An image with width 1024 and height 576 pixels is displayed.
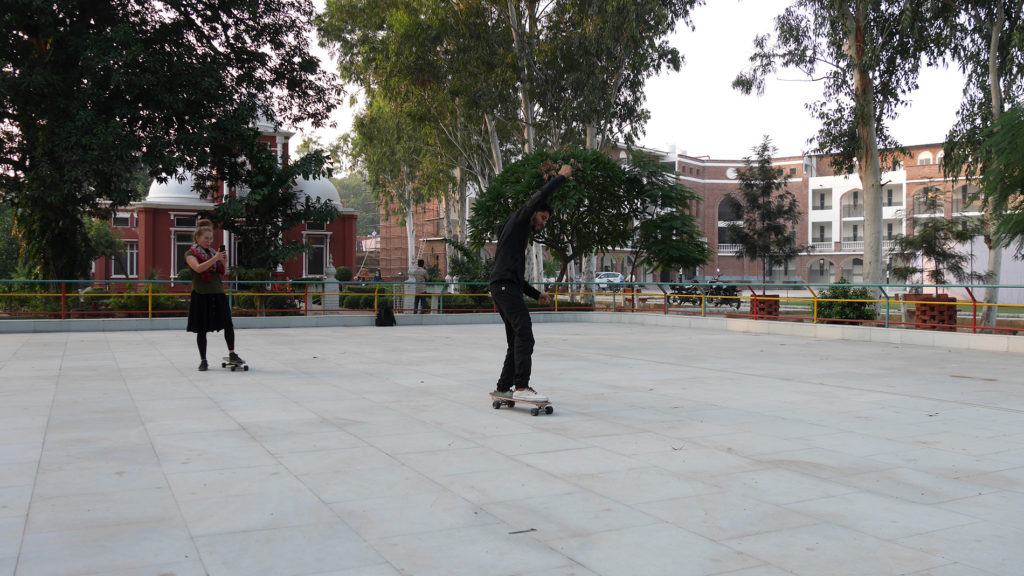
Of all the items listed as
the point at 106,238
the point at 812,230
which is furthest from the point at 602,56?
the point at 812,230

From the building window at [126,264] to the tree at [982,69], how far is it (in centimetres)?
3753

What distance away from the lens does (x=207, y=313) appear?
9.77 metres

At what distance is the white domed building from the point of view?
35.8 m

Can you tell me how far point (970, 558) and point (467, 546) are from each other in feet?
7.17

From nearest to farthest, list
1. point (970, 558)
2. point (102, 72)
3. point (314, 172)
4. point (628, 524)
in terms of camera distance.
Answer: point (970, 558) < point (628, 524) < point (102, 72) < point (314, 172)

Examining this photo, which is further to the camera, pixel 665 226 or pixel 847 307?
pixel 665 226

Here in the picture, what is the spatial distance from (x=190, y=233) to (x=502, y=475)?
117 feet

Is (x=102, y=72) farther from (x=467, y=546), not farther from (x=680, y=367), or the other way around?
(x=467, y=546)

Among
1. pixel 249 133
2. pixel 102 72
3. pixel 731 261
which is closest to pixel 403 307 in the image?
pixel 249 133

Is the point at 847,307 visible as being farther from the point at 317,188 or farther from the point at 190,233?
the point at 190,233

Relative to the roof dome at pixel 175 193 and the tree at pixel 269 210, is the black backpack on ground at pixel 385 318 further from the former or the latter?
the roof dome at pixel 175 193

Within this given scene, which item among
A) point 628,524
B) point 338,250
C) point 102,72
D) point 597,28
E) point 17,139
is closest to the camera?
point 628,524

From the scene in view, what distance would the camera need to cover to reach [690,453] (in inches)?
215

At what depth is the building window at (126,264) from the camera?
136 ft
